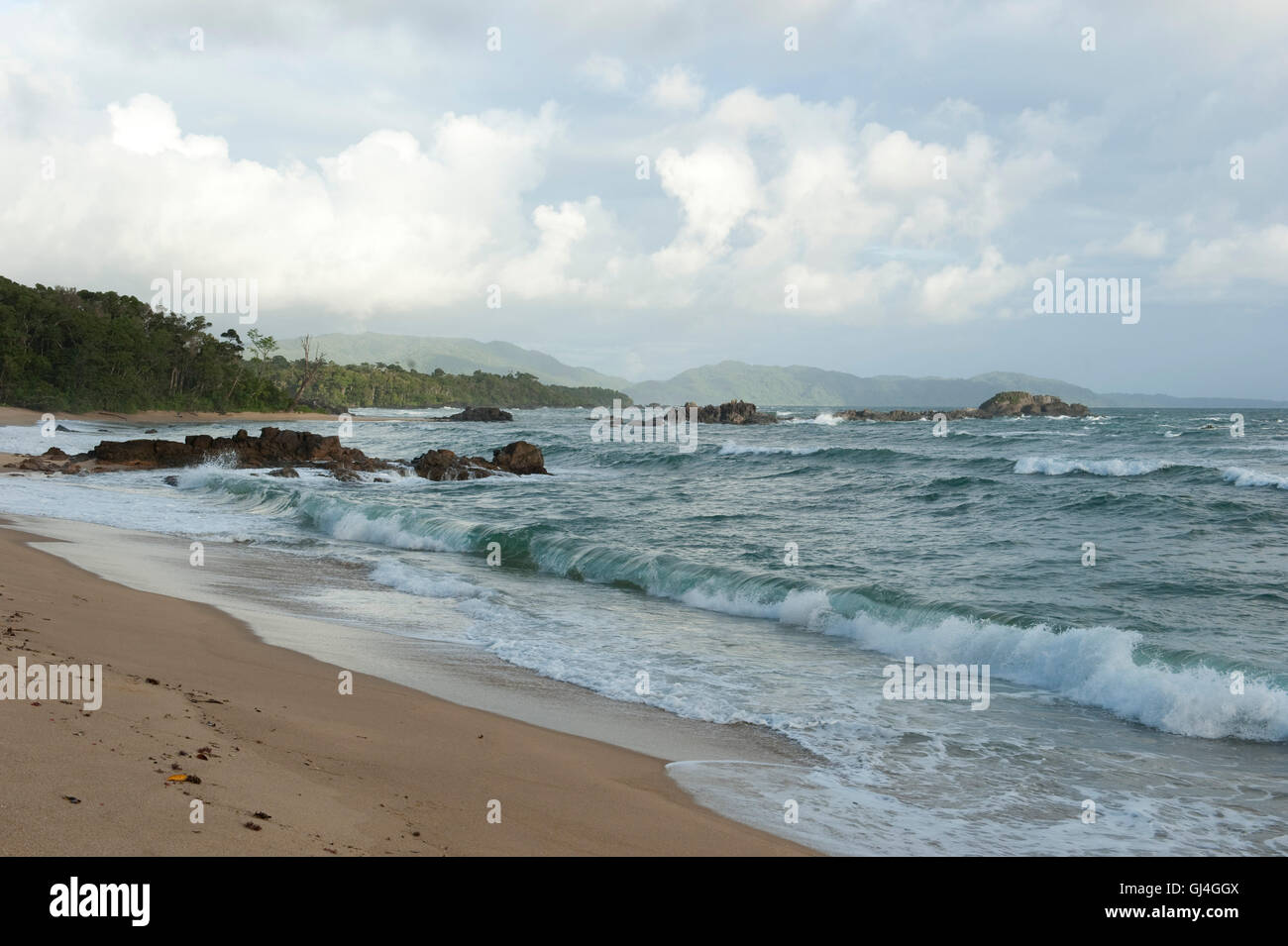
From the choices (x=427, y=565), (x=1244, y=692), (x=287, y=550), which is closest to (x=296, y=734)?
(x=1244, y=692)

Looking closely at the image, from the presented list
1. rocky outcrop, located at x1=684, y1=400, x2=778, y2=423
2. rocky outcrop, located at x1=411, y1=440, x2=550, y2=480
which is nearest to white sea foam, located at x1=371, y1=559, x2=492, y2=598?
rocky outcrop, located at x1=411, y1=440, x2=550, y2=480

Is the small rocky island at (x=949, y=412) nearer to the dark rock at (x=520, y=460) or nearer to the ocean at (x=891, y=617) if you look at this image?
the dark rock at (x=520, y=460)

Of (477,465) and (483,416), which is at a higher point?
(483,416)

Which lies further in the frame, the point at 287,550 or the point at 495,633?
the point at 287,550

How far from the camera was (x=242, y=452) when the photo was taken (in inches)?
1270

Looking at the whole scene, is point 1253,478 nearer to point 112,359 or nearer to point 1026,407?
point 112,359

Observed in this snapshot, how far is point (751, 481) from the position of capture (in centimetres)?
3012

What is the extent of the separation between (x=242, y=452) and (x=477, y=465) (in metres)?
9.08

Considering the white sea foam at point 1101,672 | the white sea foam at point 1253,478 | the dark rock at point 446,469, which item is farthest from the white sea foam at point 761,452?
the white sea foam at point 1101,672

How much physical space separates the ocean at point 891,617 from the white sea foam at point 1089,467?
4.78ft

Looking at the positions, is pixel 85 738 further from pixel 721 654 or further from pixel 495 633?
pixel 721 654

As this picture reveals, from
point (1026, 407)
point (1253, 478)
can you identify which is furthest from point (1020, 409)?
point (1253, 478)

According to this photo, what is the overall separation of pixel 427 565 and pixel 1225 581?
12.8 meters

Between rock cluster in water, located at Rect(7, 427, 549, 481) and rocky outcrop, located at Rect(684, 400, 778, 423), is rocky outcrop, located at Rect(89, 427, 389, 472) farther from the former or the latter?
rocky outcrop, located at Rect(684, 400, 778, 423)
